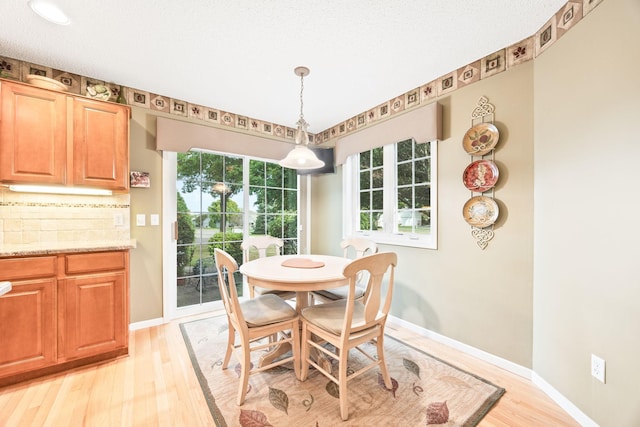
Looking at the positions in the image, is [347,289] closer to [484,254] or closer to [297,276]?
[297,276]

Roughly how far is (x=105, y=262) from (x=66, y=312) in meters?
0.40

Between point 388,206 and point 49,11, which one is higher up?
point 49,11

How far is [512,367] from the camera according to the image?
1.94 meters

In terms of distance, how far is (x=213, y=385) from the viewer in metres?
1.76

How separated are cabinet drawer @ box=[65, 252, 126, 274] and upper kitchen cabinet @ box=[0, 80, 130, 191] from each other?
635 millimetres

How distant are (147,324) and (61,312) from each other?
94 centimetres

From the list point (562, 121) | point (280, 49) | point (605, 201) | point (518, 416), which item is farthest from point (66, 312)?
point (562, 121)

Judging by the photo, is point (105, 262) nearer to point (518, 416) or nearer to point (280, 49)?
point (280, 49)

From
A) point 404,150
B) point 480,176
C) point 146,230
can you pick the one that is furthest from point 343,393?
point 146,230

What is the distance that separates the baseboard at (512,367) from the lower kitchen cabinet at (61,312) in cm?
259

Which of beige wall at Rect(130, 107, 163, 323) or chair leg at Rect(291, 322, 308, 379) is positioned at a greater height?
beige wall at Rect(130, 107, 163, 323)

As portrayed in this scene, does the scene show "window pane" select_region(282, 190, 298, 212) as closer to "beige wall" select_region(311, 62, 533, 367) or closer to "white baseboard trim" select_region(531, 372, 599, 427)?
"beige wall" select_region(311, 62, 533, 367)

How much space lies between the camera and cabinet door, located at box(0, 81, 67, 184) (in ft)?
6.18

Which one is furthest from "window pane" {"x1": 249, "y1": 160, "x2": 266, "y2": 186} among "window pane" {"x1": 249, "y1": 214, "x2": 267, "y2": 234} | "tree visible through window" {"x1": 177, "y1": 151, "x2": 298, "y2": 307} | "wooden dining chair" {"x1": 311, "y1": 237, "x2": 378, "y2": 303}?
"wooden dining chair" {"x1": 311, "y1": 237, "x2": 378, "y2": 303}
